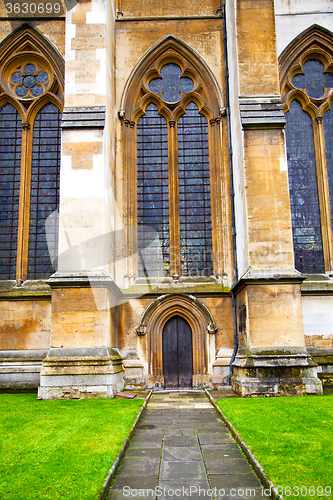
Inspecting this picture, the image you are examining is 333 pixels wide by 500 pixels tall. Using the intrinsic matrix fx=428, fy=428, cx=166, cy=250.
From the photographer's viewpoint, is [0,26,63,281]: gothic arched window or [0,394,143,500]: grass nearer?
[0,394,143,500]: grass

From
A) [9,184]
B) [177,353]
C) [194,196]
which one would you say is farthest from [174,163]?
[177,353]

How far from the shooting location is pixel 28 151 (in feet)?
43.0

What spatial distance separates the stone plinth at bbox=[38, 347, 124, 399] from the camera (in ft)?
31.0

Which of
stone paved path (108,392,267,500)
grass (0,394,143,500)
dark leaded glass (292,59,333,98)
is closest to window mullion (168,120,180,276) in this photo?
dark leaded glass (292,59,333,98)

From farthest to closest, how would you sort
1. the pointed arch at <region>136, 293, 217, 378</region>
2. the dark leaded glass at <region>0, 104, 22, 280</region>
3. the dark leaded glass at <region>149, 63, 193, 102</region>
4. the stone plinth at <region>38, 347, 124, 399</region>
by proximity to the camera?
the dark leaded glass at <region>149, 63, 193, 102</region>, the dark leaded glass at <region>0, 104, 22, 280</region>, the pointed arch at <region>136, 293, 217, 378</region>, the stone plinth at <region>38, 347, 124, 399</region>

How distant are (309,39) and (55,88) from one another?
26.5 feet

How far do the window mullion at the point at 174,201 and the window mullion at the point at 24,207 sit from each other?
4.28m

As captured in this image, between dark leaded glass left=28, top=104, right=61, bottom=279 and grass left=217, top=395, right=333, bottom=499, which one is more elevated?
dark leaded glass left=28, top=104, right=61, bottom=279

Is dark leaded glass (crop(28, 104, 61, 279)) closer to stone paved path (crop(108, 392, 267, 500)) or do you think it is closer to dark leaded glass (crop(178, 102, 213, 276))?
dark leaded glass (crop(178, 102, 213, 276))

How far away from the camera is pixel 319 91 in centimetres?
1338

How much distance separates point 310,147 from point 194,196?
3856 millimetres

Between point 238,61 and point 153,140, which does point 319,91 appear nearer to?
point 238,61

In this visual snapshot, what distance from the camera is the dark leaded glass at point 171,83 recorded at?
13.7 metres

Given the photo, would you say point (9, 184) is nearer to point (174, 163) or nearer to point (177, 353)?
point (174, 163)
